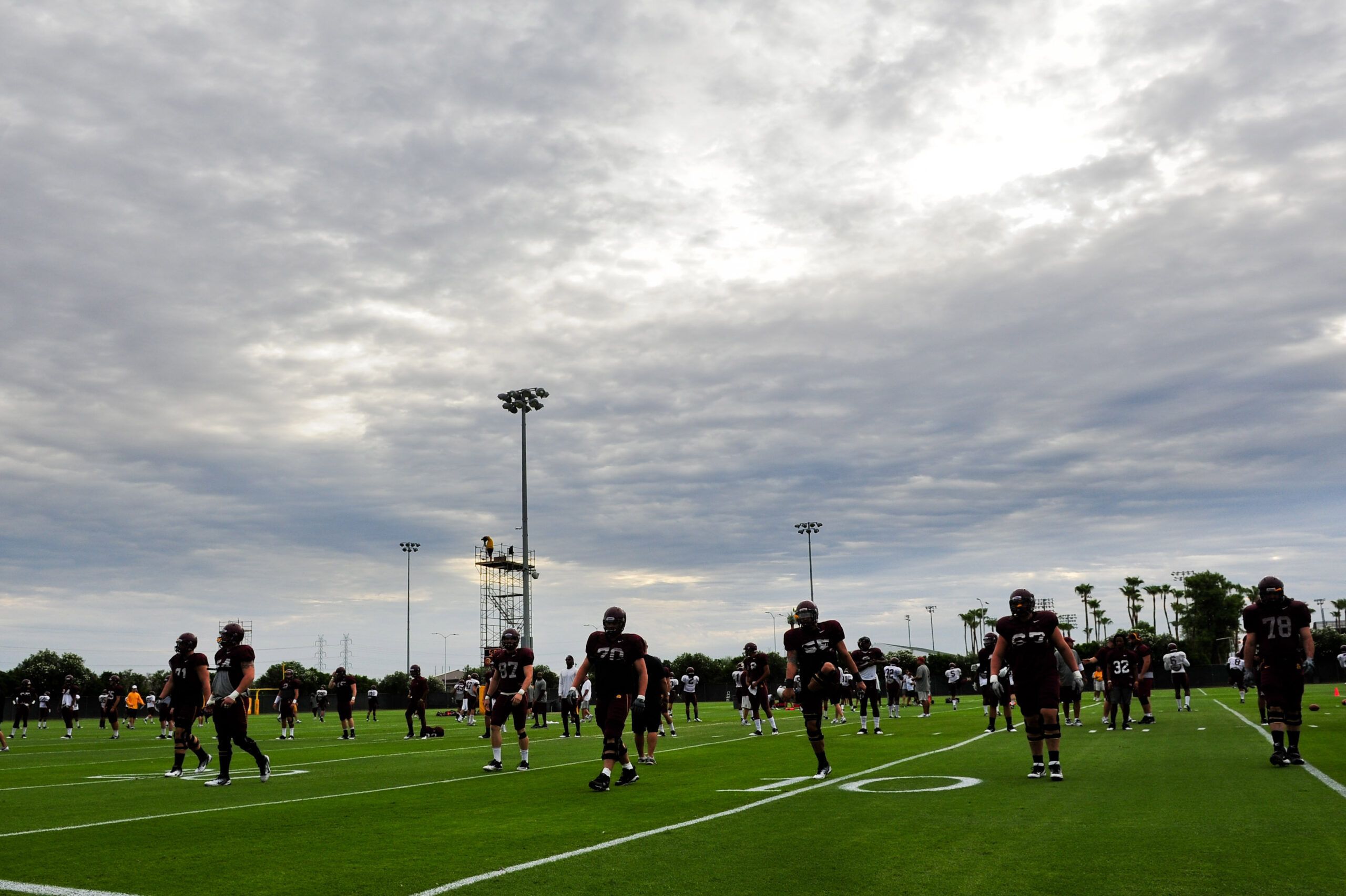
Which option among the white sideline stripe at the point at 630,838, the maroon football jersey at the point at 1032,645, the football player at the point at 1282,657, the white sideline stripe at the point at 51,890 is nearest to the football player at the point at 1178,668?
the football player at the point at 1282,657

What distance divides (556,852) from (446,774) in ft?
29.5

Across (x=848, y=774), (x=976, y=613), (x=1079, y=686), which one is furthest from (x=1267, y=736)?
(x=976, y=613)

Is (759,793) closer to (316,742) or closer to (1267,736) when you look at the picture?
(1267,736)

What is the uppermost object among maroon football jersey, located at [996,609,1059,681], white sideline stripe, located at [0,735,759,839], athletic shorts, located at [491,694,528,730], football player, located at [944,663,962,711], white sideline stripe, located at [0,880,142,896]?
maroon football jersey, located at [996,609,1059,681]

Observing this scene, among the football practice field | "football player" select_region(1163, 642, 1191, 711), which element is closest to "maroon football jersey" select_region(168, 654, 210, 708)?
the football practice field

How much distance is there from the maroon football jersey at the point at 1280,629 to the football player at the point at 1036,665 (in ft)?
9.50

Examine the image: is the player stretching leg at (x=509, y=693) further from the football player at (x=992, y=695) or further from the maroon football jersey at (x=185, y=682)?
the football player at (x=992, y=695)

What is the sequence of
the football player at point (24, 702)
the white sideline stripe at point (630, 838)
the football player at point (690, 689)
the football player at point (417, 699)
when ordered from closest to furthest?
the white sideline stripe at point (630, 838)
the football player at point (417, 699)
the football player at point (24, 702)
the football player at point (690, 689)

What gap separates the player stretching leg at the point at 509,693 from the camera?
16.2 metres

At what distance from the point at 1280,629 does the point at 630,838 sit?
934cm

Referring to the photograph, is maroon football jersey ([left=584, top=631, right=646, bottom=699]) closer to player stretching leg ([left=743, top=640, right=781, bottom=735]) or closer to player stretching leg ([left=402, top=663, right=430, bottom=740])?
player stretching leg ([left=743, top=640, right=781, bottom=735])

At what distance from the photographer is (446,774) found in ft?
53.5

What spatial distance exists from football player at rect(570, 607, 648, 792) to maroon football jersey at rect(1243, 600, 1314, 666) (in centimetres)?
773

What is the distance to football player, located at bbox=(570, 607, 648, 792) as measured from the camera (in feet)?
41.8
